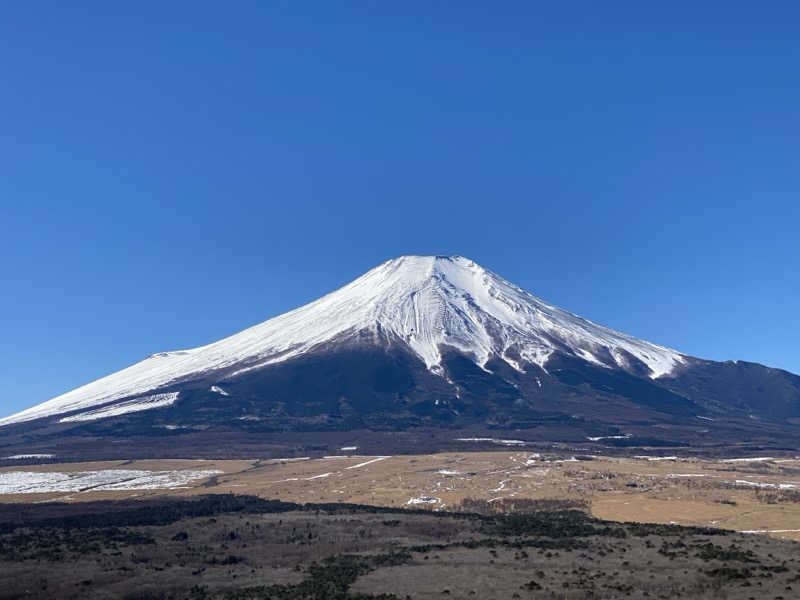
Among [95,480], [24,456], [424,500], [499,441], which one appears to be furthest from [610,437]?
[24,456]

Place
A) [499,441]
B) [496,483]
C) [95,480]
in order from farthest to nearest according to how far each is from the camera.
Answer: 1. [499,441]
2. [95,480]
3. [496,483]

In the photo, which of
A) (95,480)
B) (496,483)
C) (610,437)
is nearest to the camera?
(496,483)

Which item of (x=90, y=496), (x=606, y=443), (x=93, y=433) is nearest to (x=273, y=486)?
(x=90, y=496)

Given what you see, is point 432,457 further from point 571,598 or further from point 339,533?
point 571,598

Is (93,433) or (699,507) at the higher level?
(93,433)

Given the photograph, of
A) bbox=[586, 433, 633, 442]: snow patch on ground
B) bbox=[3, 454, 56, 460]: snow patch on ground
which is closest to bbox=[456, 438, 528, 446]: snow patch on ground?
bbox=[586, 433, 633, 442]: snow patch on ground

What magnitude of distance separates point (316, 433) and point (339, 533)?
122864mm

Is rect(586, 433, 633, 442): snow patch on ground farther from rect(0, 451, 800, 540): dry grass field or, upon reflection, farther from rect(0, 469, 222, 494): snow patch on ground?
rect(0, 469, 222, 494): snow patch on ground

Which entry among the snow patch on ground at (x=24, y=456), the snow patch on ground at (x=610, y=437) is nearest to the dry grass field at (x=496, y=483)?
the snow patch on ground at (x=24, y=456)

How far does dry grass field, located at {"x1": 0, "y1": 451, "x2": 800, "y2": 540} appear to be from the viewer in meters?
83.2

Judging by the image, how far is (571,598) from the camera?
44.2 meters

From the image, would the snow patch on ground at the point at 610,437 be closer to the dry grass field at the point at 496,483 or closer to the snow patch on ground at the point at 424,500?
the dry grass field at the point at 496,483

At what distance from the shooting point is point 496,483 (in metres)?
107

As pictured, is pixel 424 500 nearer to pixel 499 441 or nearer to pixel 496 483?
pixel 496 483
